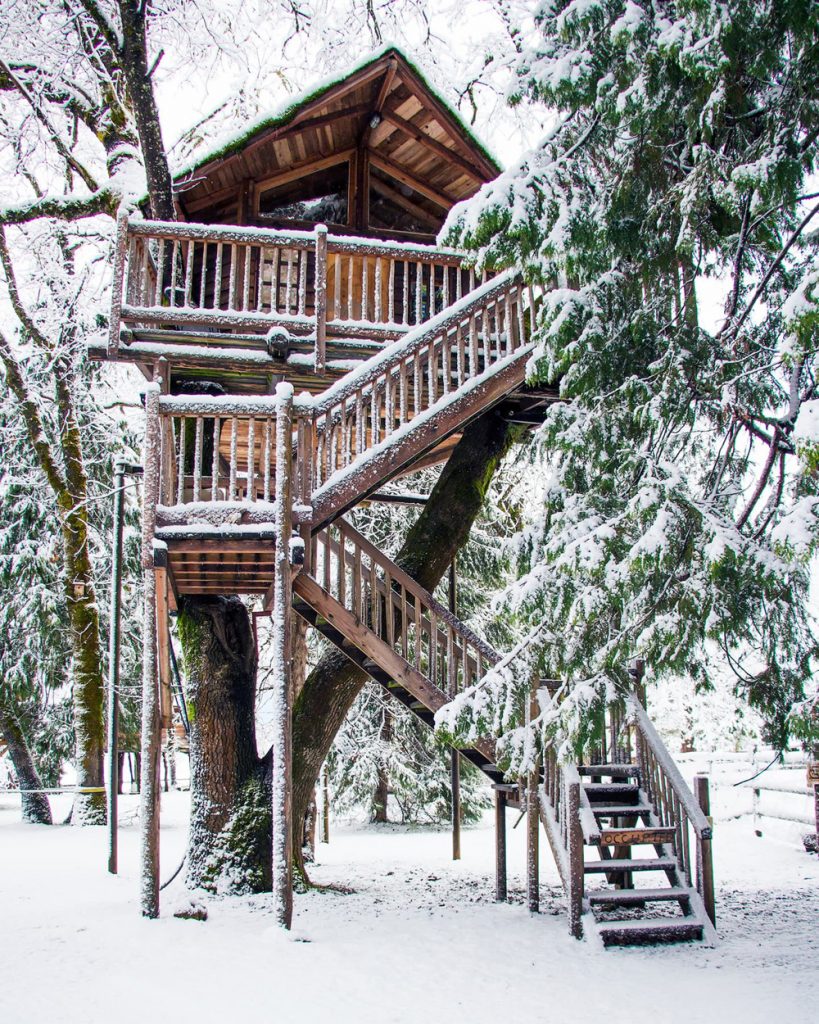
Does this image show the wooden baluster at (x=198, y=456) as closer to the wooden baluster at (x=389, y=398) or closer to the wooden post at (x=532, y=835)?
the wooden baluster at (x=389, y=398)

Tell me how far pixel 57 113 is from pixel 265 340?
27.3 feet

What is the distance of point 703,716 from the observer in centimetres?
3712

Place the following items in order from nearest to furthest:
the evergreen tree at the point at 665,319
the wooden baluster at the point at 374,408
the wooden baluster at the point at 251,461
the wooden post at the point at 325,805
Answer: the evergreen tree at the point at 665,319 → the wooden baluster at the point at 251,461 → the wooden baluster at the point at 374,408 → the wooden post at the point at 325,805

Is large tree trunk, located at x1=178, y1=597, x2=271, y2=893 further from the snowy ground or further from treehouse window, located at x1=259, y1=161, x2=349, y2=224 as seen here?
treehouse window, located at x1=259, y1=161, x2=349, y2=224

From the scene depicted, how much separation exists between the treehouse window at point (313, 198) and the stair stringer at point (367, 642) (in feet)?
21.2

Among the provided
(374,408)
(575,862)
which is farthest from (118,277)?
(575,862)

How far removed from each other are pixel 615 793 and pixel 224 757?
4069mm

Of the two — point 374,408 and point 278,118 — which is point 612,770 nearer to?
point 374,408

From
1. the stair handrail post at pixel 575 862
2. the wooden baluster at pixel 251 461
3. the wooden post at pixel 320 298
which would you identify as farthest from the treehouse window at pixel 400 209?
the stair handrail post at pixel 575 862

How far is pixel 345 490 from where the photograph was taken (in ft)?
27.5

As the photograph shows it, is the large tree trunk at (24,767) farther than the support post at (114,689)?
Yes

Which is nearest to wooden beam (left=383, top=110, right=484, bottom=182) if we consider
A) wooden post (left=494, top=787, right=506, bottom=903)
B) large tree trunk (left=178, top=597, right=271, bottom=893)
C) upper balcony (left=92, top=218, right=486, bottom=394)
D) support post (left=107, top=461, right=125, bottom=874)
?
upper balcony (left=92, top=218, right=486, bottom=394)

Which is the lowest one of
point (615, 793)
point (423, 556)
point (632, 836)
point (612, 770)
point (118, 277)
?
Result: point (632, 836)

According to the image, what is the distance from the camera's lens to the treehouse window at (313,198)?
13062 millimetres
